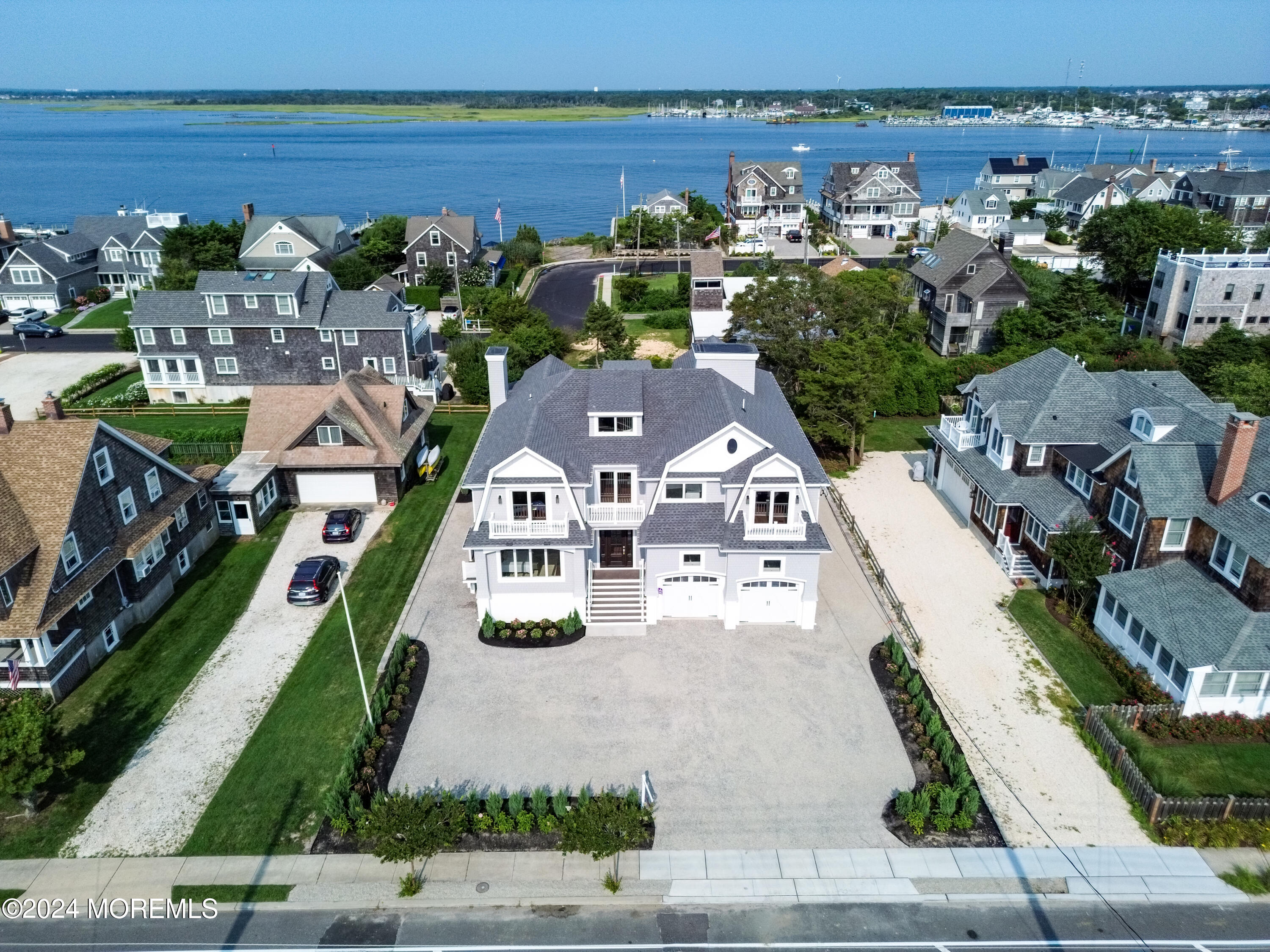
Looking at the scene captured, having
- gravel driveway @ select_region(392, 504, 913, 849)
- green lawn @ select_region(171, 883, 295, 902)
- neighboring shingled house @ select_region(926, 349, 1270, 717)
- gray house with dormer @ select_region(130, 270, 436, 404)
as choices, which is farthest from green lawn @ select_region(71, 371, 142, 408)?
neighboring shingled house @ select_region(926, 349, 1270, 717)

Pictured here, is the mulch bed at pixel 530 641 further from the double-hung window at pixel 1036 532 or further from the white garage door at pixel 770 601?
the double-hung window at pixel 1036 532

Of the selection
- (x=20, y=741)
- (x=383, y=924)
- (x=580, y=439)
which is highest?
(x=580, y=439)

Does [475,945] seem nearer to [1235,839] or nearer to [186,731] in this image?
[186,731]

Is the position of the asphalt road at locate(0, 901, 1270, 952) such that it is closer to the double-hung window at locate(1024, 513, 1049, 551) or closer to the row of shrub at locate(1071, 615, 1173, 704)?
the row of shrub at locate(1071, 615, 1173, 704)

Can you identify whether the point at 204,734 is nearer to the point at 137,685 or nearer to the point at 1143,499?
the point at 137,685

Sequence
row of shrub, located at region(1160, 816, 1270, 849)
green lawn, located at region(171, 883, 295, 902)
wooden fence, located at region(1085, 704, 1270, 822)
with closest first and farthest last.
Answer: green lawn, located at region(171, 883, 295, 902) < row of shrub, located at region(1160, 816, 1270, 849) < wooden fence, located at region(1085, 704, 1270, 822)

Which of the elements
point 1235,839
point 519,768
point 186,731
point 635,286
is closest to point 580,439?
point 519,768

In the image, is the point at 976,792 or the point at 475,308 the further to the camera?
the point at 475,308

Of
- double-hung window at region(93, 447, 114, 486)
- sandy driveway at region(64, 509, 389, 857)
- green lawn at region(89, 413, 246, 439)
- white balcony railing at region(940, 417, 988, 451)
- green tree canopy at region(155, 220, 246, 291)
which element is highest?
green tree canopy at region(155, 220, 246, 291)
